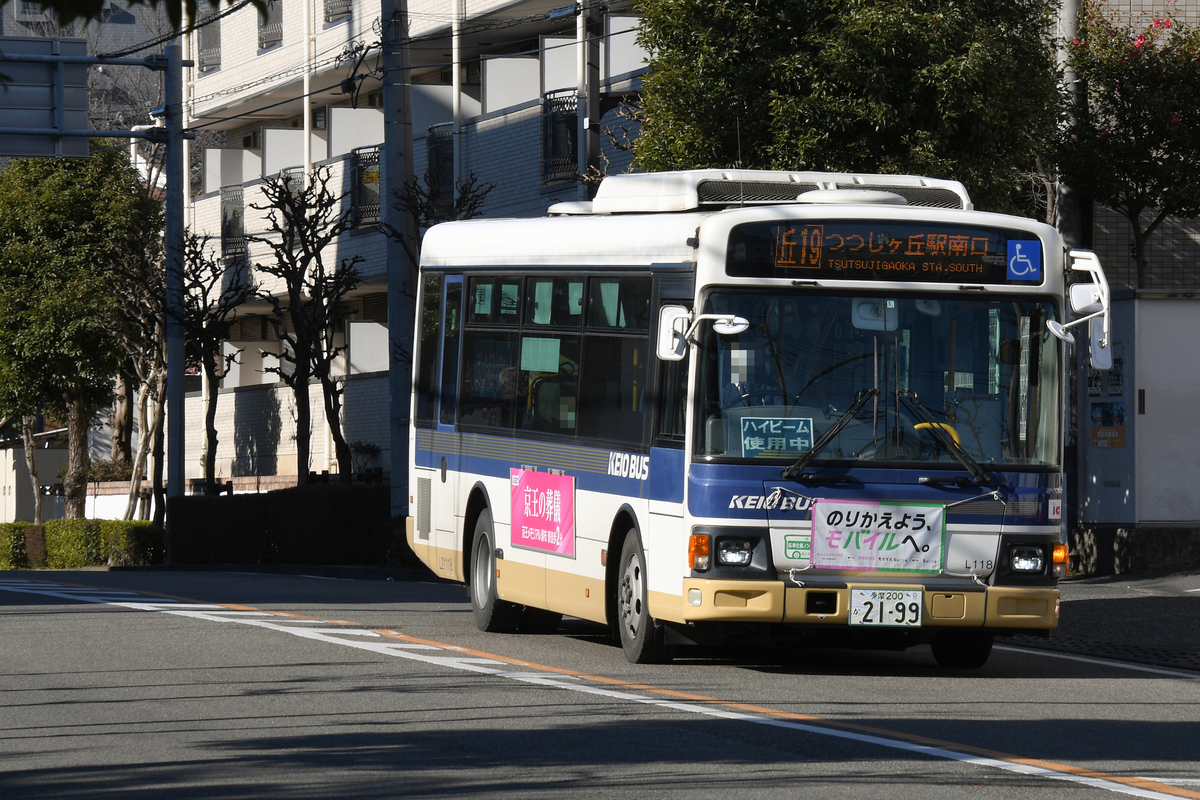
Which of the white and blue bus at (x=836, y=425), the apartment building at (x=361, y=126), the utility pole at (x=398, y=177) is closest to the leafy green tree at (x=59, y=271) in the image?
Answer: the apartment building at (x=361, y=126)

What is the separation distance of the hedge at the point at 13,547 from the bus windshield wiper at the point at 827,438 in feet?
118

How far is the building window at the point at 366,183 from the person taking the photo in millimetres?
36906

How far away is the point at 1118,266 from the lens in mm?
23906

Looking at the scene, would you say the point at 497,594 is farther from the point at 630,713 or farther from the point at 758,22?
the point at 758,22

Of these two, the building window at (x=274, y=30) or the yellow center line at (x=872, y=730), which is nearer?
the yellow center line at (x=872, y=730)

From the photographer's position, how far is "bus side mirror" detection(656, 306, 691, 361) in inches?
439

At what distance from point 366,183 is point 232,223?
744 centimetres

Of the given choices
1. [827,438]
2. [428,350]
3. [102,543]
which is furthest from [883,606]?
[102,543]

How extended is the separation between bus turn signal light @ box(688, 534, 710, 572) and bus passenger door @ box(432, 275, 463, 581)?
4.32 metres

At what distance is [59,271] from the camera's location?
42.0m

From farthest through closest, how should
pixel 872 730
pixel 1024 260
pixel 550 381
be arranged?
1. pixel 550 381
2. pixel 1024 260
3. pixel 872 730

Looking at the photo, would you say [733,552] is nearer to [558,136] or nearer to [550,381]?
[550,381]

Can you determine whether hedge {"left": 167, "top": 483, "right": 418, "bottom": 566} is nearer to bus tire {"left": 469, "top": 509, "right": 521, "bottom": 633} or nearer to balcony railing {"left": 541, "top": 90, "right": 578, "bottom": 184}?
balcony railing {"left": 541, "top": 90, "right": 578, "bottom": 184}

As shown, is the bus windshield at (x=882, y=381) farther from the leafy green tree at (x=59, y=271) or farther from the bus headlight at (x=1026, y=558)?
the leafy green tree at (x=59, y=271)
